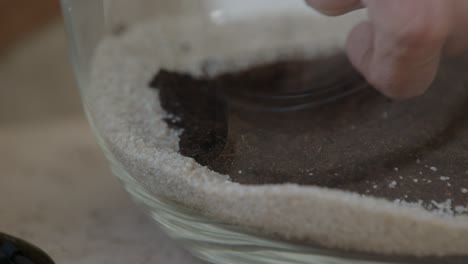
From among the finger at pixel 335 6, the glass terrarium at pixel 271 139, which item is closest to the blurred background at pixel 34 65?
the glass terrarium at pixel 271 139

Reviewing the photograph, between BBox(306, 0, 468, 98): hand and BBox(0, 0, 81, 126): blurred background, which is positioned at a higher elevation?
BBox(306, 0, 468, 98): hand

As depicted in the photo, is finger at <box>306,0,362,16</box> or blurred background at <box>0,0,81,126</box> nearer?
finger at <box>306,0,362,16</box>

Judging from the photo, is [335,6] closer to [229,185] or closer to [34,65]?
[229,185]

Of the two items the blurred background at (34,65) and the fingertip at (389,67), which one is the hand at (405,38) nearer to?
the fingertip at (389,67)

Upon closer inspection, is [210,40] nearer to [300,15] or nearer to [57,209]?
[300,15]

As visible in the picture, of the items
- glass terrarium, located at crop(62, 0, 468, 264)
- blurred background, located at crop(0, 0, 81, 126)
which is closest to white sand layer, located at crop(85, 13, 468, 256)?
glass terrarium, located at crop(62, 0, 468, 264)

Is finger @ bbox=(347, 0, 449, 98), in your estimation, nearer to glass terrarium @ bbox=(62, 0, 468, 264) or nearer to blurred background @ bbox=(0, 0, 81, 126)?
glass terrarium @ bbox=(62, 0, 468, 264)

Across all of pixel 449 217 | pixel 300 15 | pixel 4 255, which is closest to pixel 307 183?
pixel 449 217
